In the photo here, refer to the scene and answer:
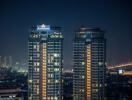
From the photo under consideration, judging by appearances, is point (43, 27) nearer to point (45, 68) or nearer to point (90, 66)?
point (45, 68)

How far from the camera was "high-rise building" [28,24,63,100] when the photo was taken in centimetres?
1959

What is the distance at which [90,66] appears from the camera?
2075cm

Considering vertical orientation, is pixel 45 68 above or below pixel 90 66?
below

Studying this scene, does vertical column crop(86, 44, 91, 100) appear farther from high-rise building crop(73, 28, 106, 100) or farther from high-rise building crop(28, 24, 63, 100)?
high-rise building crop(28, 24, 63, 100)

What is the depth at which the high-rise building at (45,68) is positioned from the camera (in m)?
19.6

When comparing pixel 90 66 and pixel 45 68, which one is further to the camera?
pixel 90 66

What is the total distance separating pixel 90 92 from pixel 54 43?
3.05 metres

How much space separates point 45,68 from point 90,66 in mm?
2430

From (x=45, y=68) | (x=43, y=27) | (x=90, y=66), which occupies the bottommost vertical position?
(x=45, y=68)

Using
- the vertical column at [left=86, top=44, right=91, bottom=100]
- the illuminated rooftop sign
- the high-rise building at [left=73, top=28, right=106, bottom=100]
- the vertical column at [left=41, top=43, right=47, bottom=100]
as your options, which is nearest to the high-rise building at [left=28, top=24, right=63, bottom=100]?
the vertical column at [left=41, top=43, right=47, bottom=100]

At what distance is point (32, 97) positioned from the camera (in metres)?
19.6

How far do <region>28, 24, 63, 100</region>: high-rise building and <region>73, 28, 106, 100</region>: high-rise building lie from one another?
4.69 feet

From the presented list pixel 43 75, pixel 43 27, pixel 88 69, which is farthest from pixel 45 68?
pixel 88 69

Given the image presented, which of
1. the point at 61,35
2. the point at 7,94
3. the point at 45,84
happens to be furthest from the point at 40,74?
the point at 7,94
